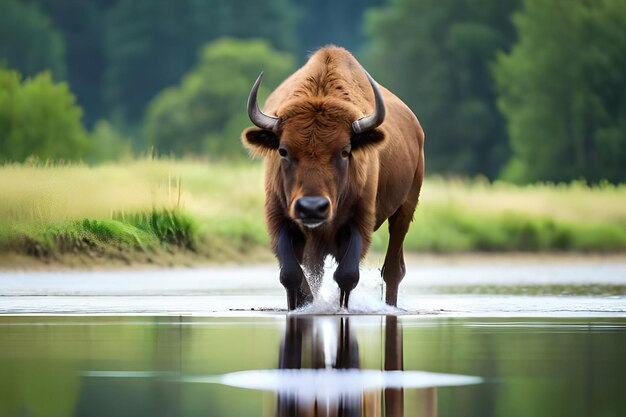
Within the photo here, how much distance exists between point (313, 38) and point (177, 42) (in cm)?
1147

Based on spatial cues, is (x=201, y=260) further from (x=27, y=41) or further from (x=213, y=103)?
(x=27, y=41)

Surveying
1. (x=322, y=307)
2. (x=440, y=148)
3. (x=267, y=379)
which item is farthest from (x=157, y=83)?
(x=267, y=379)

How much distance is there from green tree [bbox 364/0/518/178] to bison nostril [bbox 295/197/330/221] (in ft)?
162

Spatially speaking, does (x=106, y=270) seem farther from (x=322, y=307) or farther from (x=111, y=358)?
(x=111, y=358)

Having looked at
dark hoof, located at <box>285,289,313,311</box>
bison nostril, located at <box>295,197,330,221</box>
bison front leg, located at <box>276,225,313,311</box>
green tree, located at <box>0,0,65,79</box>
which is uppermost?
green tree, located at <box>0,0,65,79</box>

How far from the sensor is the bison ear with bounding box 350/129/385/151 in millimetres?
12531

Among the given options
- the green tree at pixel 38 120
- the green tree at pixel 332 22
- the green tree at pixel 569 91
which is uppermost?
the green tree at pixel 332 22

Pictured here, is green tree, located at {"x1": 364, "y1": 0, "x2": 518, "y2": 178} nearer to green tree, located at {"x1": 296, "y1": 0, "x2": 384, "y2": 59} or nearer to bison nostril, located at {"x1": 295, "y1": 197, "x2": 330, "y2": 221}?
green tree, located at {"x1": 296, "y1": 0, "x2": 384, "y2": 59}

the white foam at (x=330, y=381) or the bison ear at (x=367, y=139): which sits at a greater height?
Result: the bison ear at (x=367, y=139)

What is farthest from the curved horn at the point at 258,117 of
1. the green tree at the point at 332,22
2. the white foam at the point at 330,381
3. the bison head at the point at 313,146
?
the green tree at the point at 332,22

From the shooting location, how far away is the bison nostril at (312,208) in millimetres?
11633

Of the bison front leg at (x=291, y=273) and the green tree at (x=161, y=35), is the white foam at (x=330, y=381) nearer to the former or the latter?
the bison front leg at (x=291, y=273)

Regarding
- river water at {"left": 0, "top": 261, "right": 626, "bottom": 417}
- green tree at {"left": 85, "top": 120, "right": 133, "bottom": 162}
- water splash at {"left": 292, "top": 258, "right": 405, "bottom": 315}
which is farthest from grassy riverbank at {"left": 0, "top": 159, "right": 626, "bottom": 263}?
green tree at {"left": 85, "top": 120, "right": 133, "bottom": 162}

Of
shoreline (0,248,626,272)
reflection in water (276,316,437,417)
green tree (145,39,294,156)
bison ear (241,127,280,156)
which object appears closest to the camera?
reflection in water (276,316,437,417)
